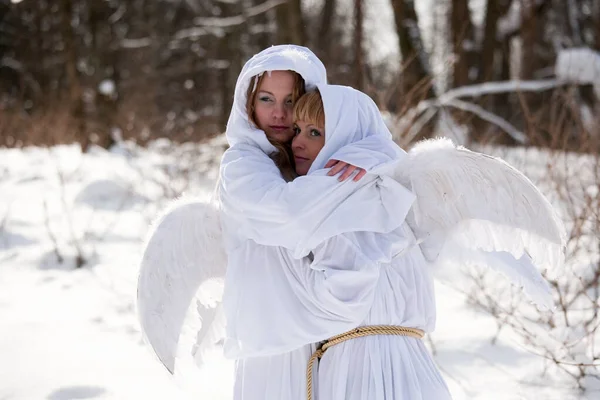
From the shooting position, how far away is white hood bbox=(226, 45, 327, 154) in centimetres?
240

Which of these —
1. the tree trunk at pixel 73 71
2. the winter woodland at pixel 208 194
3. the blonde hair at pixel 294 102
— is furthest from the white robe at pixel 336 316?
the tree trunk at pixel 73 71

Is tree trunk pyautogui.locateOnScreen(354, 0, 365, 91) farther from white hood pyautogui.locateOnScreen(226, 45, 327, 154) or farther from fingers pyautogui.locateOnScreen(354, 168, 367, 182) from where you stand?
fingers pyautogui.locateOnScreen(354, 168, 367, 182)

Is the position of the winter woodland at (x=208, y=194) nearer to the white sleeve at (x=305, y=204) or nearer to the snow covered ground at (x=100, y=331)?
the snow covered ground at (x=100, y=331)

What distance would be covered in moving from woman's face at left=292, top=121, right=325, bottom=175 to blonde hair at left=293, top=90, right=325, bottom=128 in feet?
0.06

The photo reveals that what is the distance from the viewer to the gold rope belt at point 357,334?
2238mm

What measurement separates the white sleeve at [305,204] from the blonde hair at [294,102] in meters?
0.20

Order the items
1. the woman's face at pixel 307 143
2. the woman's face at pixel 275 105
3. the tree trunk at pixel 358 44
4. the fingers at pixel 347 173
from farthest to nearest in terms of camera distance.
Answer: the tree trunk at pixel 358 44 < the woman's face at pixel 275 105 < the woman's face at pixel 307 143 < the fingers at pixel 347 173

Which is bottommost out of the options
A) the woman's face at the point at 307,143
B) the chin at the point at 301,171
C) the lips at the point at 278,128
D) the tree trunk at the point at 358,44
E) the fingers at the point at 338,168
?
the chin at the point at 301,171

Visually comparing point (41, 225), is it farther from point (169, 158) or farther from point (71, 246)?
point (169, 158)

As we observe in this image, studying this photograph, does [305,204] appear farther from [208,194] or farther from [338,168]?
Result: [208,194]

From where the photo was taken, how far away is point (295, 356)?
2334 millimetres

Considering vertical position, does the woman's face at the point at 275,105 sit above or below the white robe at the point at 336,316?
above

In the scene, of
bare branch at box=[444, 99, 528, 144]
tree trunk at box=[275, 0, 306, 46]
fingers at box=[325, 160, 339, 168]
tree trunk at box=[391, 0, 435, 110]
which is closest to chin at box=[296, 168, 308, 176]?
fingers at box=[325, 160, 339, 168]

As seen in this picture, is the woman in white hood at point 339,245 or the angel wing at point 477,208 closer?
the woman in white hood at point 339,245
